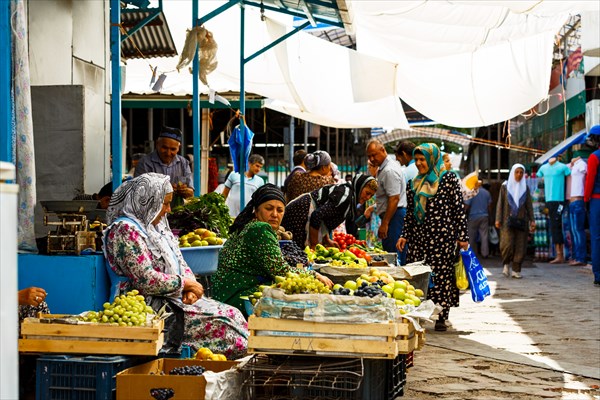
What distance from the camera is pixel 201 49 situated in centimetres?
1098

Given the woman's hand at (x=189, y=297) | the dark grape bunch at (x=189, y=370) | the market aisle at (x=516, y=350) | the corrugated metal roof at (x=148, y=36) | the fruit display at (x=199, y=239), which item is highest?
the corrugated metal roof at (x=148, y=36)

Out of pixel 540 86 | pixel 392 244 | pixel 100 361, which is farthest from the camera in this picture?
pixel 540 86

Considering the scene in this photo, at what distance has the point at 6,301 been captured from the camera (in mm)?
2113

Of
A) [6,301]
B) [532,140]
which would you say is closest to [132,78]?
[6,301]

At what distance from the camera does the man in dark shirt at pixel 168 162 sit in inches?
363

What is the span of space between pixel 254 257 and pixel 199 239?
153 centimetres

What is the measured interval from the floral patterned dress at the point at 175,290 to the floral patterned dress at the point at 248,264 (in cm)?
40

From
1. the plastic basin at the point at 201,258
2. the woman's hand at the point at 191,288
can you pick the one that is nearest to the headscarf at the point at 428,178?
the plastic basin at the point at 201,258

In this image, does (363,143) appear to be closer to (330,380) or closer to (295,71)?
(295,71)

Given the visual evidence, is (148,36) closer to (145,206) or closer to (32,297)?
(145,206)

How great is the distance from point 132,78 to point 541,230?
10.7 meters

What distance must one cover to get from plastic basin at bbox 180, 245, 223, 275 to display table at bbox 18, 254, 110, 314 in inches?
63.0

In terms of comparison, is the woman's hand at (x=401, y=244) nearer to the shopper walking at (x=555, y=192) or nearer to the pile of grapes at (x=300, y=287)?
the pile of grapes at (x=300, y=287)

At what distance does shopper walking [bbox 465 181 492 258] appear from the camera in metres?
20.1
